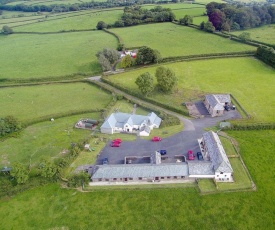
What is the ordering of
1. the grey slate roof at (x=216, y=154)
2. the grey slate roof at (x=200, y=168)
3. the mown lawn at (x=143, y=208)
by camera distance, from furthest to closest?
the grey slate roof at (x=200, y=168) → the grey slate roof at (x=216, y=154) → the mown lawn at (x=143, y=208)

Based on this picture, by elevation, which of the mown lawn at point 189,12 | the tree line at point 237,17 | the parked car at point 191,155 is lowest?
the parked car at point 191,155

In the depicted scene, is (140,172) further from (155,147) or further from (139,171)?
(155,147)

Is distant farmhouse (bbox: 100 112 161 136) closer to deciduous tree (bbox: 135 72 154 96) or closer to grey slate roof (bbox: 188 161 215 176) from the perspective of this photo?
deciduous tree (bbox: 135 72 154 96)

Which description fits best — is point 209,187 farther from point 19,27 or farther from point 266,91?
point 19,27

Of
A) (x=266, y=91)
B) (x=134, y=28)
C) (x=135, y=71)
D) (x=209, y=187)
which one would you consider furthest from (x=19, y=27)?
(x=209, y=187)

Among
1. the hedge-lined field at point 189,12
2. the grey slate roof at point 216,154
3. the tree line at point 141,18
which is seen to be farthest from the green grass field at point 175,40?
the grey slate roof at point 216,154

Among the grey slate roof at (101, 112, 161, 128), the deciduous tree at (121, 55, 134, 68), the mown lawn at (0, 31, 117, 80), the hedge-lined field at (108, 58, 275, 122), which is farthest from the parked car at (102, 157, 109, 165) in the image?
the deciduous tree at (121, 55, 134, 68)

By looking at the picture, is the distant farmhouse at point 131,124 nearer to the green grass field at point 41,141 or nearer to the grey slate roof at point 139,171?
the green grass field at point 41,141
